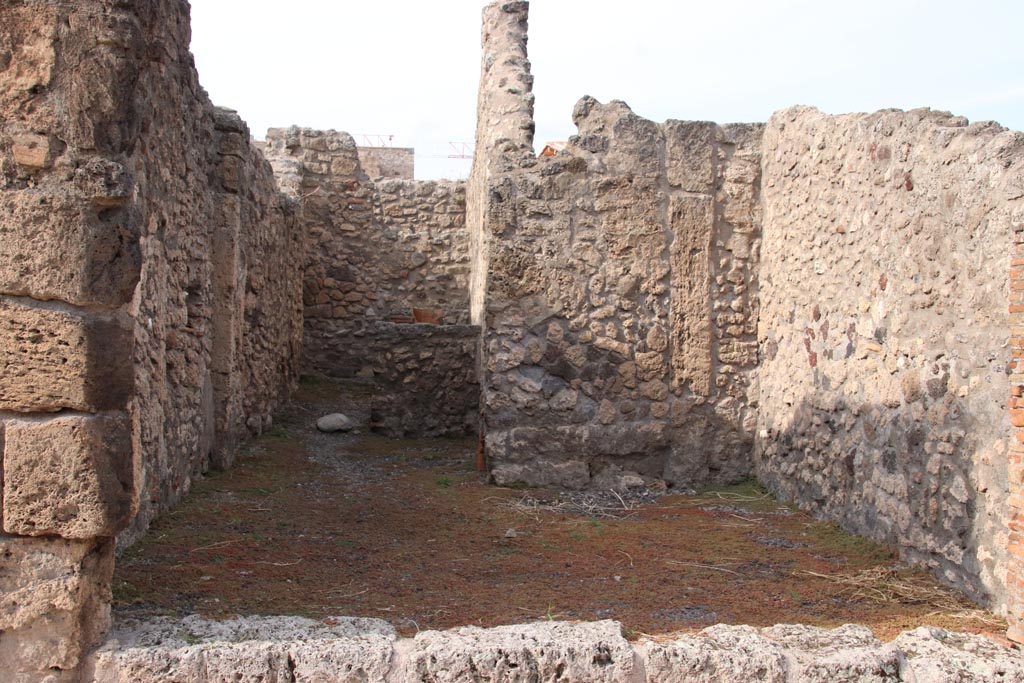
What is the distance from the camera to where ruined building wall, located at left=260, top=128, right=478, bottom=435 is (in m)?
12.1

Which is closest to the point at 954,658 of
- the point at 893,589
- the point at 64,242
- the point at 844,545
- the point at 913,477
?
the point at 893,589

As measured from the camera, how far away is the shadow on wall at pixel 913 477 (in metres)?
4.22

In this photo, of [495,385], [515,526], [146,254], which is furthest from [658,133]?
[146,254]

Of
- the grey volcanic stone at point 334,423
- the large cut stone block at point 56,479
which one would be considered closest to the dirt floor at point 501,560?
the large cut stone block at point 56,479

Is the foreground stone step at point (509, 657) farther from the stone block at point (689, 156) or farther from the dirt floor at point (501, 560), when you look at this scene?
the stone block at point (689, 156)

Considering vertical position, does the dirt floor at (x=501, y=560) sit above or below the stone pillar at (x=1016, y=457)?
below

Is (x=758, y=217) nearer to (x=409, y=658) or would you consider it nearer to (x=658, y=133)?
(x=658, y=133)

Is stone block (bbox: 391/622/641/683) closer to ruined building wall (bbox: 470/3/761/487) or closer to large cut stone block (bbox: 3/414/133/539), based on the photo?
large cut stone block (bbox: 3/414/133/539)

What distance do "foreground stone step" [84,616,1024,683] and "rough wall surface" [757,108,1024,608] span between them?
857mm

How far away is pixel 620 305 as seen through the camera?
23.3 ft

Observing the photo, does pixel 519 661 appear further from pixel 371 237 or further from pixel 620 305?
pixel 371 237

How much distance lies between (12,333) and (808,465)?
4920 mm

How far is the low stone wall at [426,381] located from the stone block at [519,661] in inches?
215

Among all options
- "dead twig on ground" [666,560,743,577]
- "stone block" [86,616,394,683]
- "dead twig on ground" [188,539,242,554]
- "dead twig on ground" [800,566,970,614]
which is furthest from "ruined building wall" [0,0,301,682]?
"dead twig on ground" [800,566,970,614]
